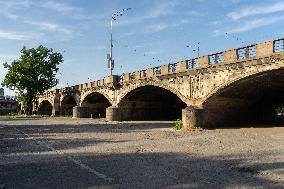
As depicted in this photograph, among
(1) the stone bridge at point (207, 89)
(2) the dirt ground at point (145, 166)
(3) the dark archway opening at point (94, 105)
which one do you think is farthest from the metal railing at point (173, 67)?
(3) the dark archway opening at point (94, 105)

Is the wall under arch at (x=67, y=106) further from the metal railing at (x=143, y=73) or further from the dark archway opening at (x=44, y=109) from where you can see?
the metal railing at (x=143, y=73)

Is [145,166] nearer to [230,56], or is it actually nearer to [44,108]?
[230,56]

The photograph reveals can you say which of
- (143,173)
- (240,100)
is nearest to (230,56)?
(240,100)

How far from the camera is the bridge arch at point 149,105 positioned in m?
41.7

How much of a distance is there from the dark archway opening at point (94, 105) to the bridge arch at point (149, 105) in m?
12.6

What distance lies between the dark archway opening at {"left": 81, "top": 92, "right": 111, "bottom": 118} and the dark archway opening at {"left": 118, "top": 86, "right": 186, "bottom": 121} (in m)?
12.6

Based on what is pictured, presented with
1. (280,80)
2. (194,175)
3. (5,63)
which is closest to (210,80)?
(280,80)

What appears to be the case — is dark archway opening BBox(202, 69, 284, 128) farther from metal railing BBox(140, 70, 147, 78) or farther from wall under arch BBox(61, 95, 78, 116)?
wall under arch BBox(61, 95, 78, 116)

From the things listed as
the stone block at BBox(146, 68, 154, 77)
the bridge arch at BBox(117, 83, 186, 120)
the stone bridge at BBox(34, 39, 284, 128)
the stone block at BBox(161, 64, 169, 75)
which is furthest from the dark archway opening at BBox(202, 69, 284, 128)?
the bridge arch at BBox(117, 83, 186, 120)

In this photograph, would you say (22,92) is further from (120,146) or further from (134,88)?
(120,146)

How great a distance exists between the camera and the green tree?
70812mm

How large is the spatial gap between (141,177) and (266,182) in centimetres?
332

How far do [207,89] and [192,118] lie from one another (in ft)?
8.04

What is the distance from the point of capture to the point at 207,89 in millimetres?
26812
